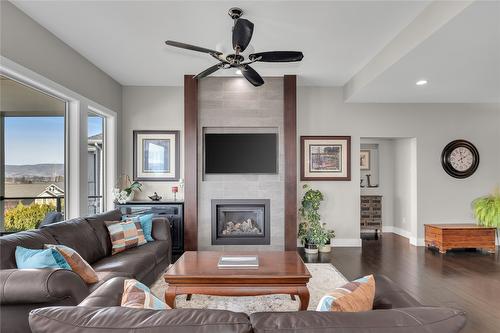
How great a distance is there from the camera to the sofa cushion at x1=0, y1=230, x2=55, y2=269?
2018 millimetres

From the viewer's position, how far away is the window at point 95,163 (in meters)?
4.52

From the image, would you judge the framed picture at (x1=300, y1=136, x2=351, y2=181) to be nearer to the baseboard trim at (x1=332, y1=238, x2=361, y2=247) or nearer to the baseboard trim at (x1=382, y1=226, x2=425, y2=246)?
the baseboard trim at (x1=332, y1=238, x2=361, y2=247)

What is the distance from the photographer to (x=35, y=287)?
1.69 m

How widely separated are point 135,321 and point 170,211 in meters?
3.97

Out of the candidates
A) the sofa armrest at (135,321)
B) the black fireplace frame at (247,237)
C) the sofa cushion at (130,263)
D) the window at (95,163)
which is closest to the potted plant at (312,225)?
the black fireplace frame at (247,237)

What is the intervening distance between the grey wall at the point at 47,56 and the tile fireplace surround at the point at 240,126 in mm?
1560

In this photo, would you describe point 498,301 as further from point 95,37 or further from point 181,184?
Result: point 95,37

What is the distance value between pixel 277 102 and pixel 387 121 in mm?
2235

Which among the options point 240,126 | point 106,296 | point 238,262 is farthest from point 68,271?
point 240,126

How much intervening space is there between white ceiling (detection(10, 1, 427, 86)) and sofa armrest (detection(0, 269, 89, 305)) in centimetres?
232

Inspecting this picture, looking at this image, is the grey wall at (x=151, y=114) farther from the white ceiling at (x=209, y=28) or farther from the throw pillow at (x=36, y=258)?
the throw pillow at (x=36, y=258)

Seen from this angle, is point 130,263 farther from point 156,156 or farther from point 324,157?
point 324,157

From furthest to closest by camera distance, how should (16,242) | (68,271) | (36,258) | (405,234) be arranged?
(405,234) < (16,242) < (36,258) < (68,271)

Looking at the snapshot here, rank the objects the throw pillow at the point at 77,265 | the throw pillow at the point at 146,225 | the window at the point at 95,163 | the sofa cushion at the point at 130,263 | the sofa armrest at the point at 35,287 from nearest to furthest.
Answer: the sofa armrest at the point at 35,287 < the throw pillow at the point at 77,265 < the sofa cushion at the point at 130,263 < the throw pillow at the point at 146,225 < the window at the point at 95,163
